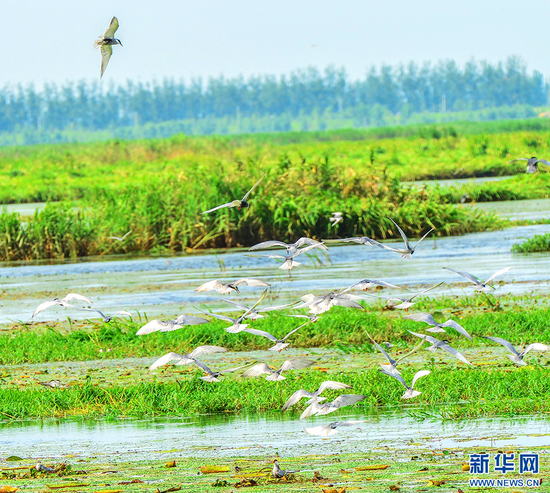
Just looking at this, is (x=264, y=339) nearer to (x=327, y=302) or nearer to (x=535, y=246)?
(x=327, y=302)

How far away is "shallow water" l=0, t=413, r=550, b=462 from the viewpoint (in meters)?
6.71

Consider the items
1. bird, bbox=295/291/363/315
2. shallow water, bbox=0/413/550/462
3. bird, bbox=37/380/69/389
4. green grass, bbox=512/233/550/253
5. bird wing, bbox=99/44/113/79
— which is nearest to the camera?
shallow water, bbox=0/413/550/462

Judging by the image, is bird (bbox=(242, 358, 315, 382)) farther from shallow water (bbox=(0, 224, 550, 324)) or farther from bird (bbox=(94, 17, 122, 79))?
shallow water (bbox=(0, 224, 550, 324))

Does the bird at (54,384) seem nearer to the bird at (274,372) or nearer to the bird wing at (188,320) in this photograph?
the bird wing at (188,320)

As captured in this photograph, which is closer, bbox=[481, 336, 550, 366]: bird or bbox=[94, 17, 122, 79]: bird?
bbox=[481, 336, 550, 366]: bird

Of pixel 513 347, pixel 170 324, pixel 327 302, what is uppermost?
pixel 327 302

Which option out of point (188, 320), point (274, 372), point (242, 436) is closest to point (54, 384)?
point (188, 320)

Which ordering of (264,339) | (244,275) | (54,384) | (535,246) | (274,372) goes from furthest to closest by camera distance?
(535,246) < (244,275) < (264,339) < (54,384) < (274,372)

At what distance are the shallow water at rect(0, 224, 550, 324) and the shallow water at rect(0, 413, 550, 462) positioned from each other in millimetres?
6690

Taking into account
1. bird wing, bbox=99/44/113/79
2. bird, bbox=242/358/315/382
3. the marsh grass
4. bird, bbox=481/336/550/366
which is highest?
bird wing, bbox=99/44/113/79

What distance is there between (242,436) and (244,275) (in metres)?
12.6

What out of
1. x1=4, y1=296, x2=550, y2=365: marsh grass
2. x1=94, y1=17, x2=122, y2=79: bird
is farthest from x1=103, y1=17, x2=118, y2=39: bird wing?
x1=4, y1=296, x2=550, y2=365: marsh grass

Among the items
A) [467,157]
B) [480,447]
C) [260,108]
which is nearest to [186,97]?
[260,108]

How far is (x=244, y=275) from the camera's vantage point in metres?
19.8
